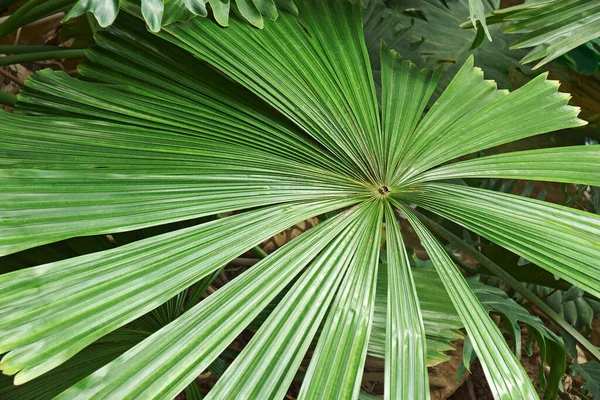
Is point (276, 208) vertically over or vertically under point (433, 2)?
under

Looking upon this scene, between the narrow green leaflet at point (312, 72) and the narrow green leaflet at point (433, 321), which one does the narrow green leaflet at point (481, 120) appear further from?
the narrow green leaflet at point (433, 321)

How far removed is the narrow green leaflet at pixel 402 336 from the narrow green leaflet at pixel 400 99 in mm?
148

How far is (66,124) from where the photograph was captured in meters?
0.68

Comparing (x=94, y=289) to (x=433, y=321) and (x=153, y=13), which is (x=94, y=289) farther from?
(x=433, y=321)

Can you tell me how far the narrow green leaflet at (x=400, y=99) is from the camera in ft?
2.54

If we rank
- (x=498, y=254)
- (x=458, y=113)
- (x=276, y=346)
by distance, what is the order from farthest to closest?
(x=498, y=254)
(x=458, y=113)
(x=276, y=346)

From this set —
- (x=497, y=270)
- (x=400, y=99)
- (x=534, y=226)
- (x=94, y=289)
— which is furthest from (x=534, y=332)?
(x=94, y=289)

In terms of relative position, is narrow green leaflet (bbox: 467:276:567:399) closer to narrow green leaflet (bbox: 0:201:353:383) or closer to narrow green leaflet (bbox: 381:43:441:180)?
narrow green leaflet (bbox: 381:43:441:180)

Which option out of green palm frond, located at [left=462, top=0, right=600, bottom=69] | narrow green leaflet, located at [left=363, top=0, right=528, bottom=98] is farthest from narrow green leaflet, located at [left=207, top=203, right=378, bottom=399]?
narrow green leaflet, located at [left=363, top=0, right=528, bottom=98]

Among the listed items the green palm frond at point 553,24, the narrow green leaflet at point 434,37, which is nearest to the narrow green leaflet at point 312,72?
the green palm frond at point 553,24

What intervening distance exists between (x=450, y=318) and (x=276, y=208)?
0.35 meters

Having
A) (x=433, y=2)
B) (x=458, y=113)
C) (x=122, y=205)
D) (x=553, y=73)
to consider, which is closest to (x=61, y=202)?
(x=122, y=205)

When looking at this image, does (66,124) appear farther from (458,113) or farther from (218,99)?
(458,113)

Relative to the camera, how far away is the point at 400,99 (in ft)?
2.67
